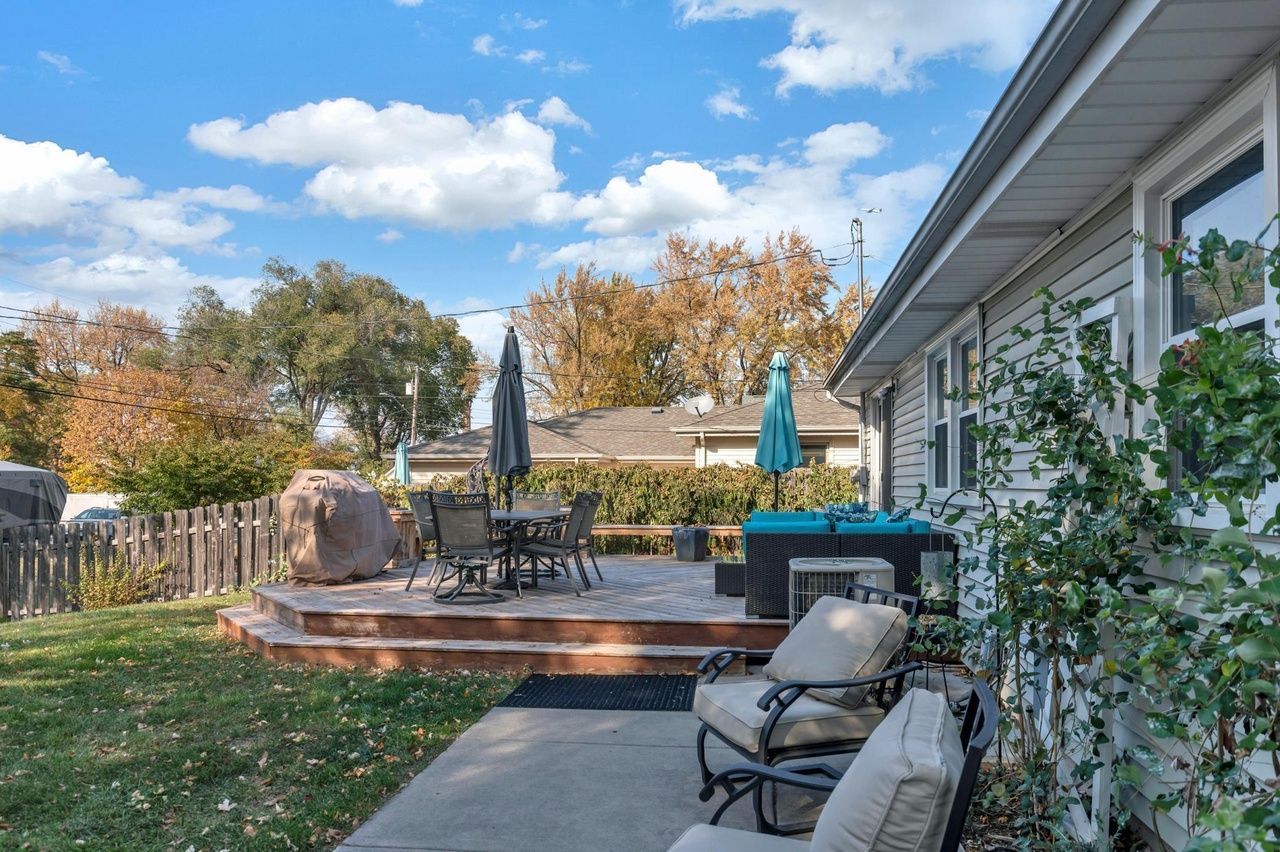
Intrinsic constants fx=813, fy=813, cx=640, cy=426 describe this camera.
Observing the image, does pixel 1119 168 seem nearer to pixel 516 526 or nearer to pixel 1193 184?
pixel 1193 184

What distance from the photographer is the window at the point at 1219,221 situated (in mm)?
2607

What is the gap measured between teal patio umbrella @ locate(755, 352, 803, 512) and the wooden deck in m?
2.84

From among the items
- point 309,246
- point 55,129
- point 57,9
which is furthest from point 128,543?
point 309,246

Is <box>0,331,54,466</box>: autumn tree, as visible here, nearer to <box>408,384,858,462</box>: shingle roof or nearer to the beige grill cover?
<box>408,384,858,462</box>: shingle roof

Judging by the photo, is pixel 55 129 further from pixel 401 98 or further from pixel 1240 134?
pixel 1240 134

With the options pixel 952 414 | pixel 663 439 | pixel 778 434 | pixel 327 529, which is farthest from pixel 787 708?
pixel 663 439

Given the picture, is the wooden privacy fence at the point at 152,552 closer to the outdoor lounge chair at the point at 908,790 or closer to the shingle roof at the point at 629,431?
the outdoor lounge chair at the point at 908,790

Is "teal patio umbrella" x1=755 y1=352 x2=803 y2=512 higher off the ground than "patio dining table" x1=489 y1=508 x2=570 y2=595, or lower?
→ higher

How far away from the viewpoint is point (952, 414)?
22.6ft

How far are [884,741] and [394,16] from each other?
47.6 ft

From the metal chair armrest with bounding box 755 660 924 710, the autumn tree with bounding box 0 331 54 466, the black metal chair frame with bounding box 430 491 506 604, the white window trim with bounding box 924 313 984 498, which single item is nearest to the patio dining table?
the black metal chair frame with bounding box 430 491 506 604

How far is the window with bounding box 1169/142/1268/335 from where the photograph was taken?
261cm

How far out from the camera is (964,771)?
1807mm

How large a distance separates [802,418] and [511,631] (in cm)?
1252
